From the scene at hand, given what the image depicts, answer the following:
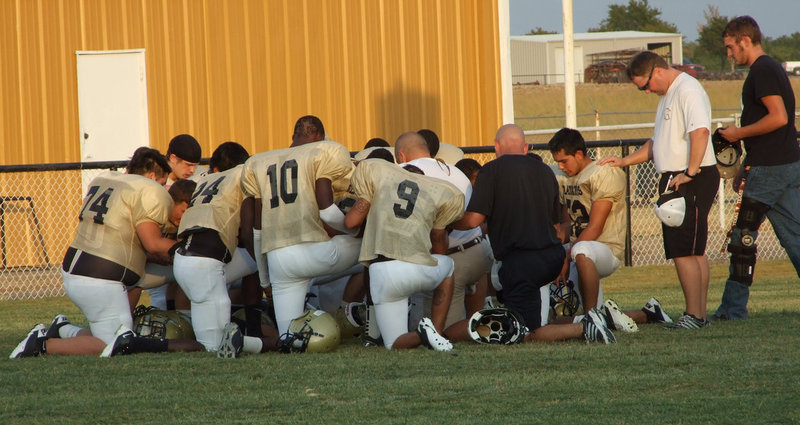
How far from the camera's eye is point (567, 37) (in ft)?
49.4

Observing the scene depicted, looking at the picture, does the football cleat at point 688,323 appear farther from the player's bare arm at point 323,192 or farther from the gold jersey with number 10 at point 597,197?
the player's bare arm at point 323,192

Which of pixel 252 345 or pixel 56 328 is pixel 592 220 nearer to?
pixel 252 345

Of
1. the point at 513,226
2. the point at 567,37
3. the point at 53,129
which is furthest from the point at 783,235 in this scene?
the point at 53,129

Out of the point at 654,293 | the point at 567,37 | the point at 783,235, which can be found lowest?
the point at 654,293

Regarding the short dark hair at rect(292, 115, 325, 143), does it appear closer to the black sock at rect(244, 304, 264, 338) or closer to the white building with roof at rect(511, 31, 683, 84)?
the black sock at rect(244, 304, 264, 338)

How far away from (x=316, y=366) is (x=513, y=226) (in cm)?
172

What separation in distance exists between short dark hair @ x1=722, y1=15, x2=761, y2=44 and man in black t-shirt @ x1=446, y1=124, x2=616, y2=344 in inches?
73.1

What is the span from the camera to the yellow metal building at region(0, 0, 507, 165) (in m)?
14.4

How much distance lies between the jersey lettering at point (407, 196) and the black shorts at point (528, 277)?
30.7 inches

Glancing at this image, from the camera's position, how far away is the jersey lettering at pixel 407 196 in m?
6.75

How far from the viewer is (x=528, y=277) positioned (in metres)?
6.91

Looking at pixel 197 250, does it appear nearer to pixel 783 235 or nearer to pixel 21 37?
pixel 783 235

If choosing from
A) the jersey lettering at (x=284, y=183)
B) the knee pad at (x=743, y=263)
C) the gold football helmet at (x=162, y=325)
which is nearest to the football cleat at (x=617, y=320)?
the knee pad at (x=743, y=263)

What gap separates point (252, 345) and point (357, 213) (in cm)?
113
